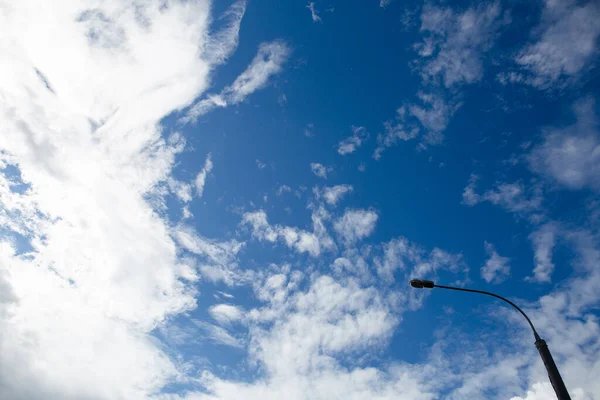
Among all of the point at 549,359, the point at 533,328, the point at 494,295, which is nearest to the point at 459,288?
the point at 494,295

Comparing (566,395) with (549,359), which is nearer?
(566,395)

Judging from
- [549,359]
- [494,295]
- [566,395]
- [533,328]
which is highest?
[494,295]

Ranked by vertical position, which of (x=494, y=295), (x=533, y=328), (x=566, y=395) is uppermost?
(x=494, y=295)

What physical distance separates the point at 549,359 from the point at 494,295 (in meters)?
2.73

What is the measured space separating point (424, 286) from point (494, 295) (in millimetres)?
2537

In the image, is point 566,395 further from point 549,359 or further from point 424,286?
point 424,286

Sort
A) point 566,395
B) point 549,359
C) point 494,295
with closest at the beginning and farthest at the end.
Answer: point 566,395 → point 549,359 → point 494,295

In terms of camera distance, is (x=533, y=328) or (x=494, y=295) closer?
(x=533, y=328)

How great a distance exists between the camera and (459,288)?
1200 centimetres

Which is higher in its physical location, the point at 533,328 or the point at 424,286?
the point at 424,286

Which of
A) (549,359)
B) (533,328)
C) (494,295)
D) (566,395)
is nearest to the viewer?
(566,395)

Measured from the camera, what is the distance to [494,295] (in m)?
11.3

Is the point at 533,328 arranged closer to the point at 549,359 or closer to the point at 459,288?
the point at 549,359

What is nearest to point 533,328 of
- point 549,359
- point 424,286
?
point 549,359
